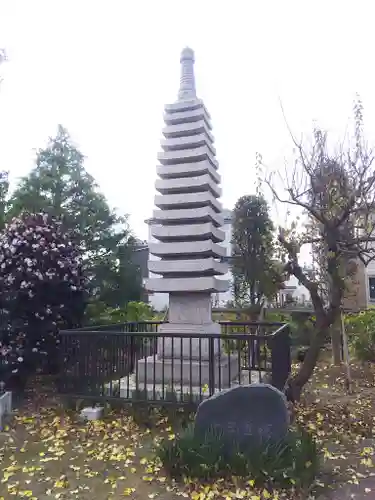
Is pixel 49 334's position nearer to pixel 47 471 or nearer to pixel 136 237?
pixel 47 471

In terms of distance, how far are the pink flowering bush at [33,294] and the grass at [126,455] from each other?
78 cm

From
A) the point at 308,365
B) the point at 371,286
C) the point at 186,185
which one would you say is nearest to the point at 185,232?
the point at 186,185

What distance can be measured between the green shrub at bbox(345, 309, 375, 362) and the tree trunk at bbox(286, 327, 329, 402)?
13.1 feet

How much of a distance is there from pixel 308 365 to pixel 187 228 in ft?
9.64

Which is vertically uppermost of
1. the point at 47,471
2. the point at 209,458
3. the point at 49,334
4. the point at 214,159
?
the point at 214,159

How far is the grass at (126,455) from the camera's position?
386 cm

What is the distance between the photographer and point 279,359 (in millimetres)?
6012

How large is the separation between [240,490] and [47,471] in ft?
6.53

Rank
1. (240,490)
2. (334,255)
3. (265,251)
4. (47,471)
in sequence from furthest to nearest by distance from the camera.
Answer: (265,251), (334,255), (47,471), (240,490)

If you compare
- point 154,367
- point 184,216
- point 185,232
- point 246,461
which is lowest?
point 246,461

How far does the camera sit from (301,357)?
1072 centimetres

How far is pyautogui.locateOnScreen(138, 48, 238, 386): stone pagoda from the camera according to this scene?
7242 mm

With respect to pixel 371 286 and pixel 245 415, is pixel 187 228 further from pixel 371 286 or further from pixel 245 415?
pixel 371 286

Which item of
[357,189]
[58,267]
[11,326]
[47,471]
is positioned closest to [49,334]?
[11,326]
